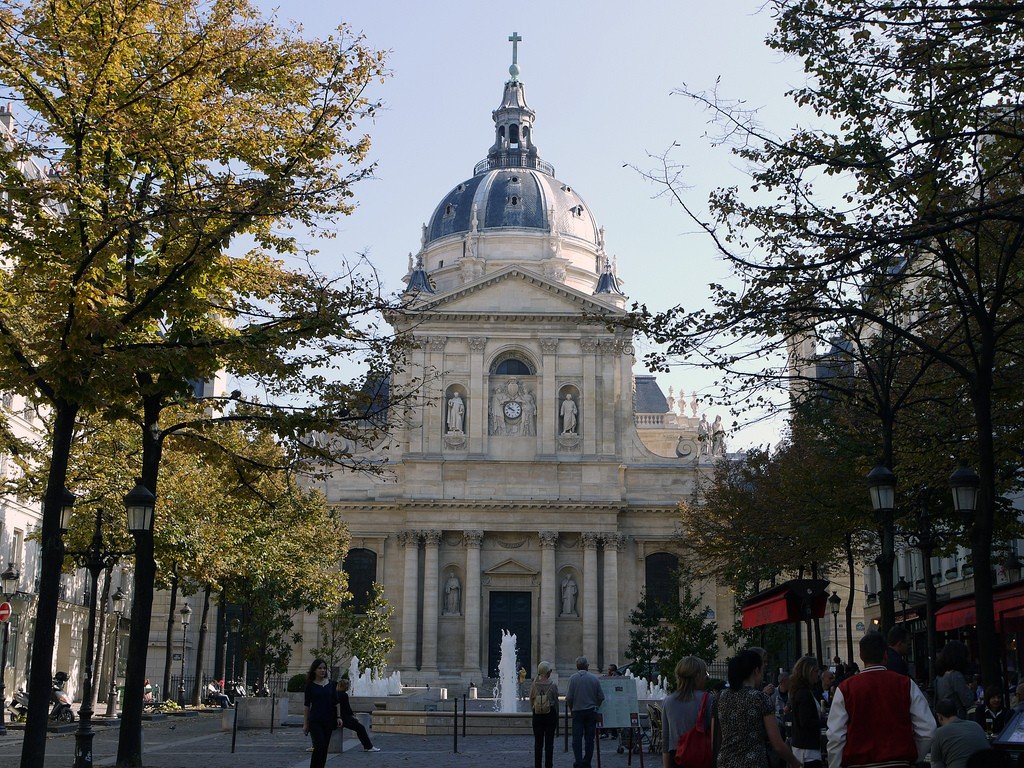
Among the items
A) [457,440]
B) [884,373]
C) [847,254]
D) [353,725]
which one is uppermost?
[457,440]

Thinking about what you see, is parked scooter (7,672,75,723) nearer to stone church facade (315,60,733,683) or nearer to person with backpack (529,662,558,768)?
person with backpack (529,662,558,768)

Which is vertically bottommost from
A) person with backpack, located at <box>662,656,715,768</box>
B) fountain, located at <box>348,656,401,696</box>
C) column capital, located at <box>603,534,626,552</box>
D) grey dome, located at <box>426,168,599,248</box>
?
person with backpack, located at <box>662,656,715,768</box>

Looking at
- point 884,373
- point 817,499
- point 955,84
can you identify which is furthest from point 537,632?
point 955,84

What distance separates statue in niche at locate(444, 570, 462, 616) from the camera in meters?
63.7

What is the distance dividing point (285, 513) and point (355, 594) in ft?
69.5

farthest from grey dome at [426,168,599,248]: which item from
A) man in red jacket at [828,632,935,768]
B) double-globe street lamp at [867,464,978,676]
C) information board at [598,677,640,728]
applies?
man in red jacket at [828,632,935,768]

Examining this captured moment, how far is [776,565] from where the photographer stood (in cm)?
3888

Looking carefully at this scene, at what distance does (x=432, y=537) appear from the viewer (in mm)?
63312

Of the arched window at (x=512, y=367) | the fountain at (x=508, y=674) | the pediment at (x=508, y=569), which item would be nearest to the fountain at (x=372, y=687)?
the fountain at (x=508, y=674)

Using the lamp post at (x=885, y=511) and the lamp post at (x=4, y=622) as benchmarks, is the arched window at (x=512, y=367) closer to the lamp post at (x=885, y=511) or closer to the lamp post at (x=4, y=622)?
the lamp post at (x=4, y=622)

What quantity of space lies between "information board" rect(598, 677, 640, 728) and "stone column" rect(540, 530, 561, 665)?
4083cm

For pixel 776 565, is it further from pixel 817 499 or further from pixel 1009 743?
pixel 1009 743

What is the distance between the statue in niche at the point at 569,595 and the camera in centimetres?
6331

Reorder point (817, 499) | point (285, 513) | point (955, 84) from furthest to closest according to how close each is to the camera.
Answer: point (285, 513) < point (817, 499) < point (955, 84)
